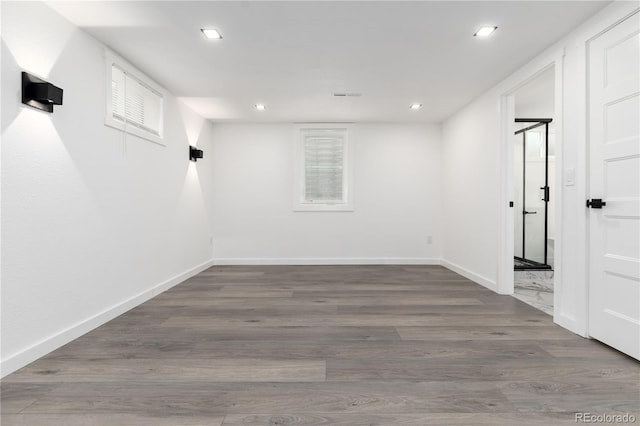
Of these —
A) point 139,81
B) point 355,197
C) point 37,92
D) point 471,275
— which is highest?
point 139,81

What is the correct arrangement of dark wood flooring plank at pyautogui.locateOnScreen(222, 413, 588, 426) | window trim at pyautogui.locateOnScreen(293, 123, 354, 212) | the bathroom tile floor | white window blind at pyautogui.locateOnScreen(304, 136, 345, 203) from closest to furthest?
dark wood flooring plank at pyautogui.locateOnScreen(222, 413, 588, 426), the bathroom tile floor, window trim at pyautogui.locateOnScreen(293, 123, 354, 212), white window blind at pyautogui.locateOnScreen(304, 136, 345, 203)

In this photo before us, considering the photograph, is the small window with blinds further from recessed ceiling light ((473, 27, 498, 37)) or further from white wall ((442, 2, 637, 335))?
white wall ((442, 2, 637, 335))

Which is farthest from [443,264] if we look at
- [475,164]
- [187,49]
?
[187,49]

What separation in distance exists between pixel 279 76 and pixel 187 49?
96 centimetres

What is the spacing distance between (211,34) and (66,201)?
1683 mm

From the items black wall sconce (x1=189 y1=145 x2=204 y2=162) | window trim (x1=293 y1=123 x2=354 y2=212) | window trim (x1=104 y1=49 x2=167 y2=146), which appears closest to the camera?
window trim (x1=104 y1=49 x2=167 y2=146)

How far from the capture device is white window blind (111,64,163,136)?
3.06 m

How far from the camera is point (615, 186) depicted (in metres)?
2.26

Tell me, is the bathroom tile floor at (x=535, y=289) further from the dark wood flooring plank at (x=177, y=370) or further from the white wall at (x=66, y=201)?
the white wall at (x=66, y=201)

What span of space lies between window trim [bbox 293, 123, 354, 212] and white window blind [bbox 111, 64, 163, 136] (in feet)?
7.69

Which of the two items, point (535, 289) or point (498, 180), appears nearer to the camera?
point (498, 180)

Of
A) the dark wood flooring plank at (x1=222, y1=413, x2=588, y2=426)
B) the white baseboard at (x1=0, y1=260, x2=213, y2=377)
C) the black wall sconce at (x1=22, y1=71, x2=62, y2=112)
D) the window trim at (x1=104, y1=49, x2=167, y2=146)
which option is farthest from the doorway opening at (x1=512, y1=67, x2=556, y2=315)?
the black wall sconce at (x1=22, y1=71, x2=62, y2=112)

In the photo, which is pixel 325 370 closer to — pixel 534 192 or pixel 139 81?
pixel 139 81

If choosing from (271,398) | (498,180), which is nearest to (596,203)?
(498,180)
